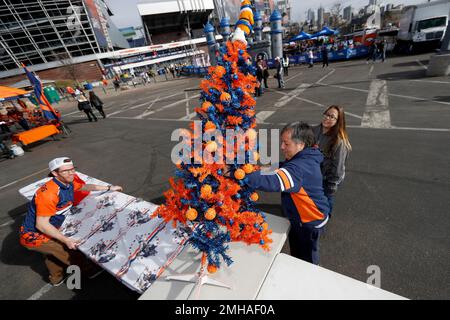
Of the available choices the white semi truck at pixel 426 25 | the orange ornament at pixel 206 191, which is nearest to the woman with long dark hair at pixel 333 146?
the orange ornament at pixel 206 191

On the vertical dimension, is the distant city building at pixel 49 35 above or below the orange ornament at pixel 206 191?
above

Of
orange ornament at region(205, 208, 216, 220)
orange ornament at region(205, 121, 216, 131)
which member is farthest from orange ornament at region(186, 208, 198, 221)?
orange ornament at region(205, 121, 216, 131)

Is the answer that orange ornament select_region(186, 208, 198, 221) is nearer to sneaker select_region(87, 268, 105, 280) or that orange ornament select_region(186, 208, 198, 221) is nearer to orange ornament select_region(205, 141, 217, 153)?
orange ornament select_region(205, 141, 217, 153)

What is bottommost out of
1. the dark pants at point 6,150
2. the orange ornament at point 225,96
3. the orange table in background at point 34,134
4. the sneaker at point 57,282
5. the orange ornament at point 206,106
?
the sneaker at point 57,282

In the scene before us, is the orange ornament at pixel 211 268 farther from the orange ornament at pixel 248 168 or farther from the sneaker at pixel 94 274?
the sneaker at pixel 94 274

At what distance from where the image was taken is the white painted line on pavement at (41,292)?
2.93 metres

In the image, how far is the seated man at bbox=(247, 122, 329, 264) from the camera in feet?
5.92

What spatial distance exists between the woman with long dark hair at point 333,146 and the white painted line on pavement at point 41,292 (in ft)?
14.8

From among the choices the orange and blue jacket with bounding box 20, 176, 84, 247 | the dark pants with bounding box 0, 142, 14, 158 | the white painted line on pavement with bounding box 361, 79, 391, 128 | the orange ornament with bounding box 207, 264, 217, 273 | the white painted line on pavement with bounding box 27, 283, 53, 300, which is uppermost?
the orange and blue jacket with bounding box 20, 176, 84, 247

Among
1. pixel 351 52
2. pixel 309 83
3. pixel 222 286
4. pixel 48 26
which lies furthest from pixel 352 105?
pixel 48 26

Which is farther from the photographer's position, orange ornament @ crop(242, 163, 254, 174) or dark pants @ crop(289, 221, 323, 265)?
dark pants @ crop(289, 221, 323, 265)

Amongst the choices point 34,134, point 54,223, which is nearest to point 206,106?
point 54,223
